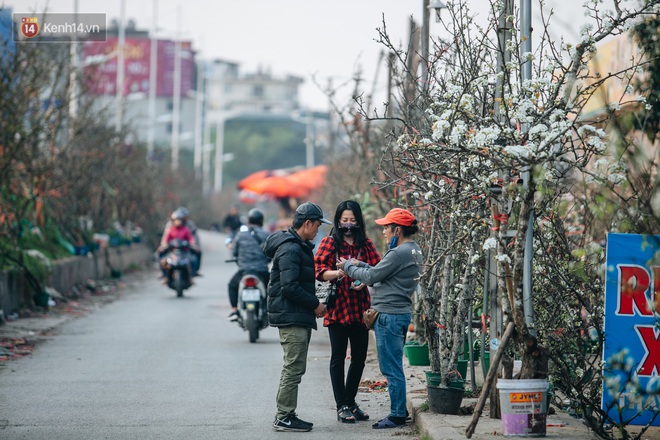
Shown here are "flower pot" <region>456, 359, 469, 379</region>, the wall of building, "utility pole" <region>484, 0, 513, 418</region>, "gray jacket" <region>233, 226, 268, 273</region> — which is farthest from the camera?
the wall of building

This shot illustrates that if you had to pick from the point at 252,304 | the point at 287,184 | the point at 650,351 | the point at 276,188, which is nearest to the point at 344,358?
the point at 650,351

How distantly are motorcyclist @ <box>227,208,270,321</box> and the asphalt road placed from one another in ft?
3.38

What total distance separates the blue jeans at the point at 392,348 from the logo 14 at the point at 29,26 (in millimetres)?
14043

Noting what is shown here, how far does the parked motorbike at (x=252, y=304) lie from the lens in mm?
15305

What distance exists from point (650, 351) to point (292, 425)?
302 centimetres

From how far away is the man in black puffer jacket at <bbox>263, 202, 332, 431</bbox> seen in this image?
29.3ft

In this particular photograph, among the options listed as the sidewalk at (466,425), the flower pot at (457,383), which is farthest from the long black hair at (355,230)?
the sidewalk at (466,425)

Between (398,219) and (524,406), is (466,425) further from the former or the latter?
(398,219)

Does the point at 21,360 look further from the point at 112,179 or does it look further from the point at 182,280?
the point at 112,179

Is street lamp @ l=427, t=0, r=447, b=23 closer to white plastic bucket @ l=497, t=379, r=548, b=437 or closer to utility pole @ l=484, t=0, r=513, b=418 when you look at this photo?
utility pole @ l=484, t=0, r=513, b=418

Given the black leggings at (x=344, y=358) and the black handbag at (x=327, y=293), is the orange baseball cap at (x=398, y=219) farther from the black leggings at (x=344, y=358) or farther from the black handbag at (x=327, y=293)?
the black leggings at (x=344, y=358)

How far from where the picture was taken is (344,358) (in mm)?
9375

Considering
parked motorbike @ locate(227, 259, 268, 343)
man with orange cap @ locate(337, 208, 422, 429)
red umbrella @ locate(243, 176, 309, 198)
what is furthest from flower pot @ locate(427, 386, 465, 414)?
red umbrella @ locate(243, 176, 309, 198)

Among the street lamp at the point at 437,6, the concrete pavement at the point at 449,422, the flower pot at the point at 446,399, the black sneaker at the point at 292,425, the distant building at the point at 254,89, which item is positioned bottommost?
the black sneaker at the point at 292,425
